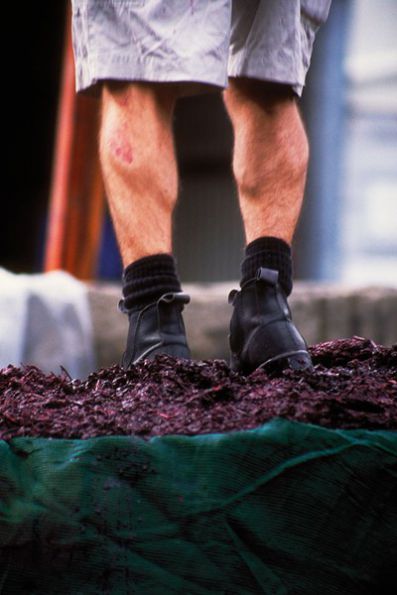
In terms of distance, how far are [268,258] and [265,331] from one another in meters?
0.13

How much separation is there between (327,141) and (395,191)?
2.25ft

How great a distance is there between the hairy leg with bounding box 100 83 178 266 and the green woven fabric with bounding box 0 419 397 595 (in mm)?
403

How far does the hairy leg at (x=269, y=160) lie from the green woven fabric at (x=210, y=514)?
1.61 ft

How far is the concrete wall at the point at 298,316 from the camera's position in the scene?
377 cm

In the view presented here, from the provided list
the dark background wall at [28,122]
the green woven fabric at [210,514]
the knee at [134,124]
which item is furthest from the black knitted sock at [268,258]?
the dark background wall at [28,122]

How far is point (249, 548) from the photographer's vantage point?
3.48 feet

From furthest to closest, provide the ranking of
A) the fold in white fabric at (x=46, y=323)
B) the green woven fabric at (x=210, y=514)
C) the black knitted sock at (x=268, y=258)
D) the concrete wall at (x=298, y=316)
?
1. the concrete wall at (x=298, y=316)
2. the fold in white fabric at (x=46, y=323)
3. the black knitted sock at (x=268, y=258)
4. the green woven fabric at (x=210, y=514)

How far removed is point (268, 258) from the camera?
4.76 feet

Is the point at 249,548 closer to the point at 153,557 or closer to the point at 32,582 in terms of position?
the point at 153,557

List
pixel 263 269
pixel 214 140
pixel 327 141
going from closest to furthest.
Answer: pixel 263 269 → pixel 327 141 → pixel 214 140

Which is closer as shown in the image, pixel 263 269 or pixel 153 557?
pixel 153 557

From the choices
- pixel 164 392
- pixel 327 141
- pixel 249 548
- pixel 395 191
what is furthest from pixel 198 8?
pixel 395 191

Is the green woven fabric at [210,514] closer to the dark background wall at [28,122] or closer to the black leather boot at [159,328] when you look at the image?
the black leather boot at [159,328]

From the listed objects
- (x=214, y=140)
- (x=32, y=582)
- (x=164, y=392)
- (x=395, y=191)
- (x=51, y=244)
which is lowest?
(x=32, y=582)
